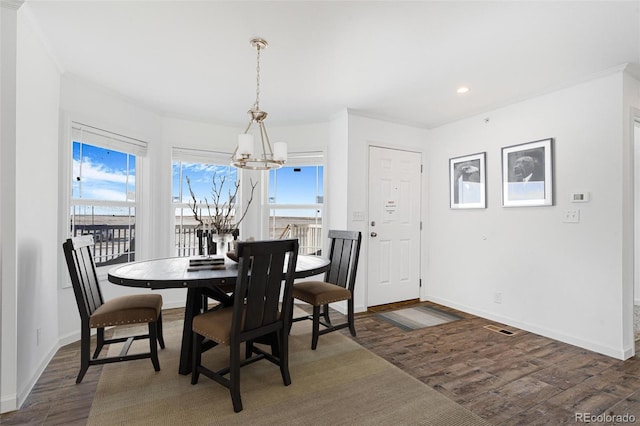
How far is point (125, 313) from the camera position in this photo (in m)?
2.17

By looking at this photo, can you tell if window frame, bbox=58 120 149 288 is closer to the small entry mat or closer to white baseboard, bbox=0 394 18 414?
white baseboard, bbox=0 394 18 414

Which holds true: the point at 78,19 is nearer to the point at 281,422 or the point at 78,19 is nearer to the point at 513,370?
the point at 281,422

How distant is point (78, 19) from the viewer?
210 cm

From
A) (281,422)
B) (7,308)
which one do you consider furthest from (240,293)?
(7,308)

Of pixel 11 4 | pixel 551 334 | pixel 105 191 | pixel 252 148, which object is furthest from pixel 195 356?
pixel 551 334

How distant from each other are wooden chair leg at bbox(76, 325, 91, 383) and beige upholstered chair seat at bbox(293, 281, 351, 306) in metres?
1.57

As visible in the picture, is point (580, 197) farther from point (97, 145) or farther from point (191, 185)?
point (97, 145)

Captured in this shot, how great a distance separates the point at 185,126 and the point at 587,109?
4380 millimetres

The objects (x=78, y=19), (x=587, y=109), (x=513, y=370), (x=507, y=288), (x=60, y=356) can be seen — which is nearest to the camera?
(x=78, y=19)

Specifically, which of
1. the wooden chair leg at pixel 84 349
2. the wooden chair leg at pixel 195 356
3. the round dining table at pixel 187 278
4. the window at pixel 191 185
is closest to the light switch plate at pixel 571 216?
the round dining table at pixel 187 278

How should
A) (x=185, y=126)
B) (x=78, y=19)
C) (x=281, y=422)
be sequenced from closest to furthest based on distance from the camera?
(x=281, y=422) → (x=78, y=19) → (x=185, y=126)

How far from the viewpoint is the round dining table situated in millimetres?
1944

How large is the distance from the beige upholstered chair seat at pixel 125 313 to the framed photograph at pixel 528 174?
3.58 m

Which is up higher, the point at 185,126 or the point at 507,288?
the point at 185,126
